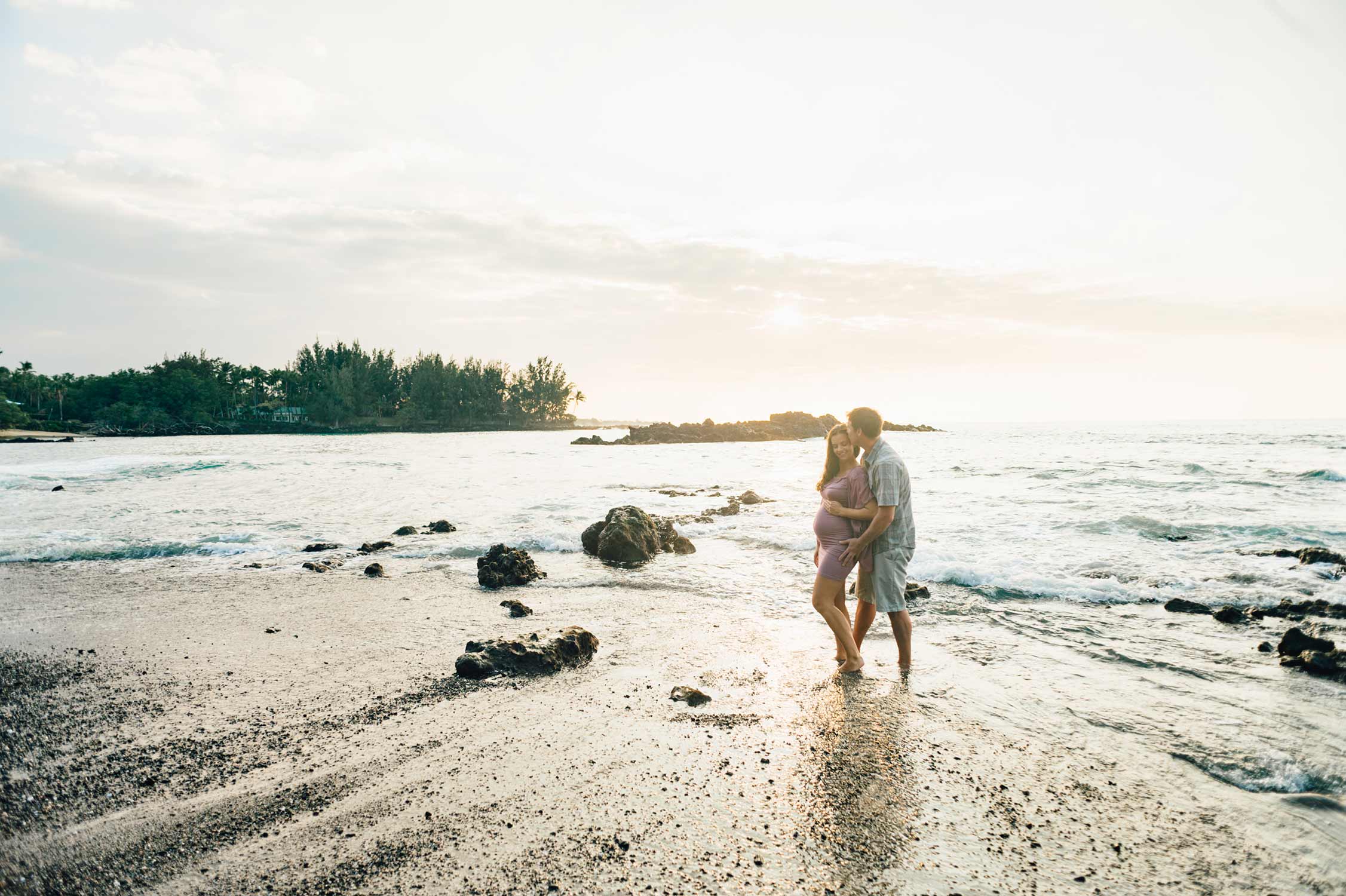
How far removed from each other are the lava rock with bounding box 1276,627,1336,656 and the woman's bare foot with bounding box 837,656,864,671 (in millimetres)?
3973

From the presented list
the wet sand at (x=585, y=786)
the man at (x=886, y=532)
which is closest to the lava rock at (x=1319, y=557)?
the wet sand at (x=585, y=786)

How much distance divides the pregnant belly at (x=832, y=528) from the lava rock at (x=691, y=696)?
165cm

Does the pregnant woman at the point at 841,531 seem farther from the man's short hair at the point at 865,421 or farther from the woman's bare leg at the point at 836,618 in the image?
the man's short hair at the point at 865,421

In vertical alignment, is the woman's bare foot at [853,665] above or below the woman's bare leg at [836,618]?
below

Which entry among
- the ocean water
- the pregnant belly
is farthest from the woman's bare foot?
the pregnant belly

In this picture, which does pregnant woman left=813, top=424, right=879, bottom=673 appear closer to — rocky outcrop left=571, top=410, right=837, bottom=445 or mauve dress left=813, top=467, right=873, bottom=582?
mauve dress left=813, top=467, right=873, bottom=582

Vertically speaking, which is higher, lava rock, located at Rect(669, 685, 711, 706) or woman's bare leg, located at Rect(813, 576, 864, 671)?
woman's bare leg, located at Rect(813, 576, 864, 671)

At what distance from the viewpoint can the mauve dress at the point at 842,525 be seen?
17.7ft

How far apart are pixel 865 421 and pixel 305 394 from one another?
12485cm

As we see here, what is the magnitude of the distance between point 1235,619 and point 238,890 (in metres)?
9.27

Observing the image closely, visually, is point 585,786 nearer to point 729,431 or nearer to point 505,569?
point 505,569

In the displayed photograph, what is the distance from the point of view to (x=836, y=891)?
8.86ft

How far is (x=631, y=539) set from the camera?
10.4 metres

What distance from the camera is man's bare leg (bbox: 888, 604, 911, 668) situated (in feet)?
18.2
